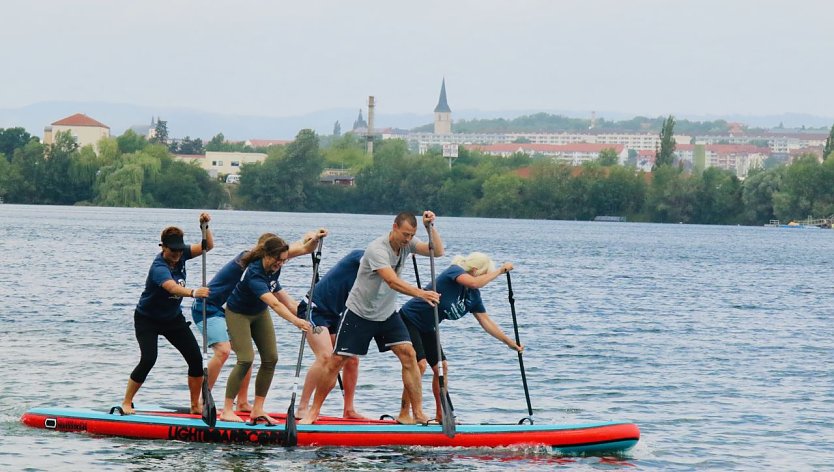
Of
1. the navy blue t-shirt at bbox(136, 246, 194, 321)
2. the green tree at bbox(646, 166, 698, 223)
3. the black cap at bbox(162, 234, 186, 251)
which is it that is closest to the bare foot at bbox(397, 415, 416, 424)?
the navy blue t-shirt at bbox(136, 246, 194, 321)

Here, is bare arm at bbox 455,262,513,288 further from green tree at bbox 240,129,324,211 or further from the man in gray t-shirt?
green tree at bbox 240,129,324,211

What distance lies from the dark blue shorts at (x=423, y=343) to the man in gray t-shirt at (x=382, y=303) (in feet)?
0.99

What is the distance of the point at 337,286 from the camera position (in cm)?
1482

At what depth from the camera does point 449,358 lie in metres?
25.3

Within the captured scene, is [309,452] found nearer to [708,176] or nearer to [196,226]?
[196,226]

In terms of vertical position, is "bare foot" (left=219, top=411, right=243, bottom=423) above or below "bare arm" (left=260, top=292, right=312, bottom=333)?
below

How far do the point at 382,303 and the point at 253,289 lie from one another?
1300 millimetres

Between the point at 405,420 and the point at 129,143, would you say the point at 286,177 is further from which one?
the point at 405,420

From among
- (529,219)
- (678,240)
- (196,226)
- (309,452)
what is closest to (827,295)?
(309,452)

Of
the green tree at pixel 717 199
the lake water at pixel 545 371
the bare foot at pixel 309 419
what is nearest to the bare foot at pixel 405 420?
the lake water at pixel 545 371

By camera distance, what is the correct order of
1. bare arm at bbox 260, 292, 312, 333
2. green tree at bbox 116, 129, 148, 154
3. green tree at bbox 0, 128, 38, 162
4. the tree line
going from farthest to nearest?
green tree at bbox 0, 128, 38, 162
green tree at bbox 116, 129, 148, 154
the tree line
bare arm at bbox 260, 292, 312, 333

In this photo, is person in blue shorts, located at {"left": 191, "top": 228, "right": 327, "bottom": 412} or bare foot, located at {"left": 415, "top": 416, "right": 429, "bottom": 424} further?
bare foot, located at {"left": 415, "top": 416, "right": 429, "bottom": 424}

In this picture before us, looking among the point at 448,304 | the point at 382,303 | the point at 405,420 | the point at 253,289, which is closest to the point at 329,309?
the point at 382,303

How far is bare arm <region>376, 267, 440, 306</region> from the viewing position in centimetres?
1379
